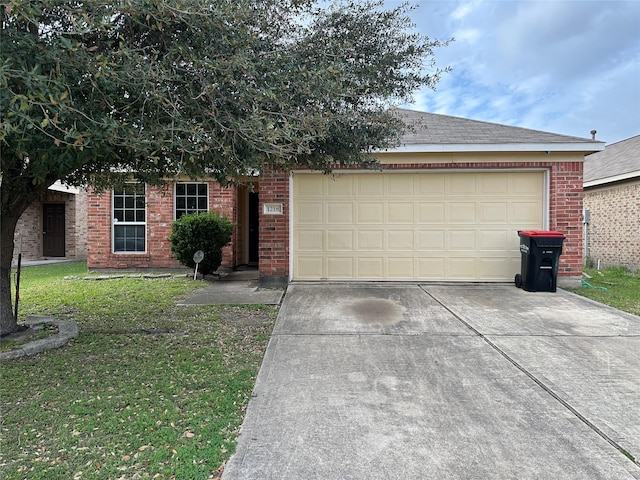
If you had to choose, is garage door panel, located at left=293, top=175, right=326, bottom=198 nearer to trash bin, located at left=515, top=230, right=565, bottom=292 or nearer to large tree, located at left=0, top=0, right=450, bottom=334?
large tree, located at left=0, top=0, right=450, bottom=334

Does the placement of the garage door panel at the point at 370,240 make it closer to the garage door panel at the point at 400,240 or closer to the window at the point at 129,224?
the garage door panel at the point at 400,240

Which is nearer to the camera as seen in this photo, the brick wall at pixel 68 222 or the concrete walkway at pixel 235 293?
the concrete walkway at pixel 235 293

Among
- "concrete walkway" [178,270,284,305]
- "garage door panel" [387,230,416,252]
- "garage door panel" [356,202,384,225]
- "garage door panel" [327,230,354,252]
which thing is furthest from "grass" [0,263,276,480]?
"garage door panel" [387,230,416,252]

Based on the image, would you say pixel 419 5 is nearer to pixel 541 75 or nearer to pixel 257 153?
pixel 257 153

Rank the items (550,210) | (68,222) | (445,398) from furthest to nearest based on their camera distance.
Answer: (68,222)
(550,210)
(445,398)

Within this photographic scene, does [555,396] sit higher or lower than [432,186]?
lower

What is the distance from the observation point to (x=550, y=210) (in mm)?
8242

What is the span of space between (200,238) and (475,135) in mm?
6475

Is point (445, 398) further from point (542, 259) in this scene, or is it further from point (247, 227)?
point (247, 227)

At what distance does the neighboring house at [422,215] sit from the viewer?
325 inches

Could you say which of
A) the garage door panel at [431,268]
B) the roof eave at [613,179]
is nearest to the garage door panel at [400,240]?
the garage door panel at [431,268]

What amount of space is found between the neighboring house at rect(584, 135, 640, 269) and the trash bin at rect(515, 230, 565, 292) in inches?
253

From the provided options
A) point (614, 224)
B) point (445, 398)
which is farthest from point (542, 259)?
point (614, 224)

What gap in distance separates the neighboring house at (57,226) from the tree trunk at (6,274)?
37.1 ft
